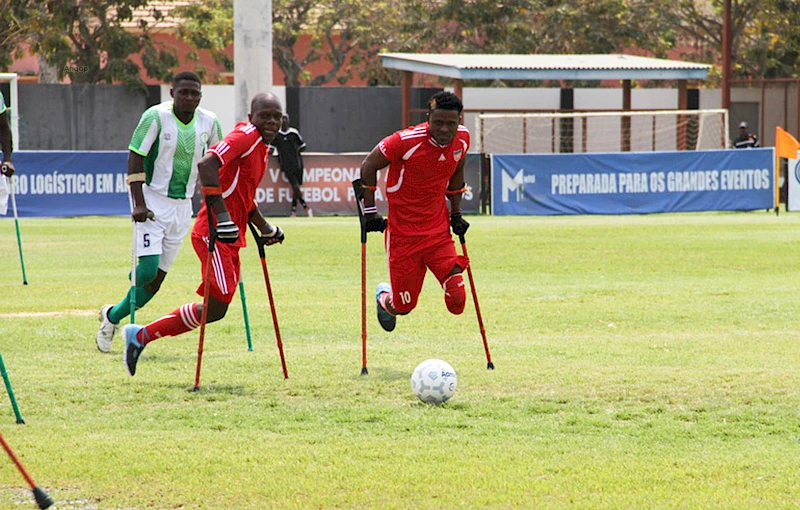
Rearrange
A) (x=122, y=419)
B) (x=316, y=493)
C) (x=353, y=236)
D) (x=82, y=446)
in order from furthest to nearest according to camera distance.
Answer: (x=353, y=236)
(x=122, y=419)
(x=82, y=446)
(x=316, y=493)

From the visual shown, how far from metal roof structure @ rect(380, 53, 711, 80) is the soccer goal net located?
40.8 inches

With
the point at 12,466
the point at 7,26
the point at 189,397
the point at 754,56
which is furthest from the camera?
the point at 754,56

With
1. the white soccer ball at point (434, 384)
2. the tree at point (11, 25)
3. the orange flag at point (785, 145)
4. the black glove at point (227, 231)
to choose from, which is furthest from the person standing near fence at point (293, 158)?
the white soccer ball at point (434, 384)

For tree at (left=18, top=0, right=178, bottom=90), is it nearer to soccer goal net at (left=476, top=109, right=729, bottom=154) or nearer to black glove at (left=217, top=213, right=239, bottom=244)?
soccer goal net at (left=476, top=109, right=729, bottom=154)

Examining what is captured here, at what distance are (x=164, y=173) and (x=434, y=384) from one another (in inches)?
124

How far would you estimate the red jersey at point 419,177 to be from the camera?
8.95m

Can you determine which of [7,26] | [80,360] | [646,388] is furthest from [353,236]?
[7,26]

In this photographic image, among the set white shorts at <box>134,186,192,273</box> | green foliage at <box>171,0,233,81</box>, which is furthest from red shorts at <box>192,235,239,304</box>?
green foliage at <box>171,0,233,81</box>

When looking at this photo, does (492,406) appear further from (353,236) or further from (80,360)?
(353,236)

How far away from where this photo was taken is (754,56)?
43.7 meters

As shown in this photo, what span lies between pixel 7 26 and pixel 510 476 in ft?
110

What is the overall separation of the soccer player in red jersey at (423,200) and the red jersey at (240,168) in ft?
2.37

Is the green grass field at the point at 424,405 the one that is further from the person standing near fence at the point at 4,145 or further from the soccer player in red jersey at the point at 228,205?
the person standing near fence at the point at 4,145

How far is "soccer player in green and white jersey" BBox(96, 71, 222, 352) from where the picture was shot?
957 cm
